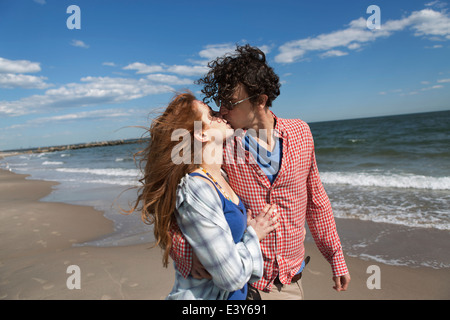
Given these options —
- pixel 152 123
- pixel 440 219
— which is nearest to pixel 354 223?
pixel 440 219

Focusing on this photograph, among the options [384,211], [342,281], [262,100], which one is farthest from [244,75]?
[384,211]

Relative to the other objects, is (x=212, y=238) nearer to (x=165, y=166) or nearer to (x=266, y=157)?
(x=165, y=166)

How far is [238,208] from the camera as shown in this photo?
1.74 m

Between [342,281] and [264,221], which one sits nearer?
[264,221]

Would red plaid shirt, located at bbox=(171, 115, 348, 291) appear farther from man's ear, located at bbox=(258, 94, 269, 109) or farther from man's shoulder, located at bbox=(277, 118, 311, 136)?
man's ear, located at bbox=(258, 94, 269, 109)

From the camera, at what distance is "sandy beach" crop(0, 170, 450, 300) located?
156 inches

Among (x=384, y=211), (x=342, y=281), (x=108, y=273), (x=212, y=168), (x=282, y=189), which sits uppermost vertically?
(x=212, y=168)

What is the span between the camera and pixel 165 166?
1642 mm

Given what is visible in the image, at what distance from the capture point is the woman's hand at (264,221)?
69.4 inches

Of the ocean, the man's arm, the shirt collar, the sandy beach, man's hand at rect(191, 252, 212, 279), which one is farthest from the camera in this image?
the ocean

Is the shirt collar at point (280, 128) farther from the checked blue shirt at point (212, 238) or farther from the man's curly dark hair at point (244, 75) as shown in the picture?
the checked blue shirt at point (212, 238)

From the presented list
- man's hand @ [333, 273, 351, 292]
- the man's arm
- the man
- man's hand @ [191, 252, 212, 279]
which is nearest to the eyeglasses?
the man

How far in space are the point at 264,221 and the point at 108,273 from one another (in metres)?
3.99

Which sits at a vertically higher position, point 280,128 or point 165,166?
point 280,128
